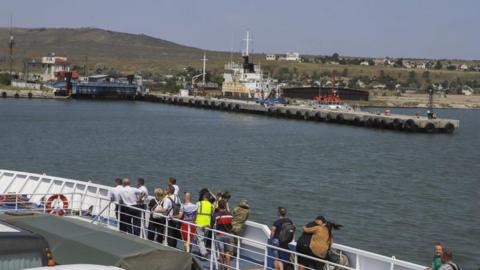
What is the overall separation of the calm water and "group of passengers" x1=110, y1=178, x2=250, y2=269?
38.0ft

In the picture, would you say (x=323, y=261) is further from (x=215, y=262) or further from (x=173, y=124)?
(x=173, y=124)

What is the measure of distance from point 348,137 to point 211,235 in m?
68.1

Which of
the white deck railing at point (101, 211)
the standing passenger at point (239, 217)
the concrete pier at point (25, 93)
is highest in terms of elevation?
the standing passenger at point (239, 217)

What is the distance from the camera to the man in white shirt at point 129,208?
14.8 meters

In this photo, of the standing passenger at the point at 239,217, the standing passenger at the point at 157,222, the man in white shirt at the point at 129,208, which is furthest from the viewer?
the man in white shirt at the point at 129,208

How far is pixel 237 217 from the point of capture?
45.1 feet

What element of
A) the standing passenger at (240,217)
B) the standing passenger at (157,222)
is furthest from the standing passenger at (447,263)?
the standing passenger at (157,222)

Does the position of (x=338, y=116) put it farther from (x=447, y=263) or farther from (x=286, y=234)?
(x=447, y=263)

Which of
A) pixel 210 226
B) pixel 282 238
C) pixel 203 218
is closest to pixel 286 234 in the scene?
pixel 282 238

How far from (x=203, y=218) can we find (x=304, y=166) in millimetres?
37771

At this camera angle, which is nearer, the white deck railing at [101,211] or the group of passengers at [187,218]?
the white deck railing at [101,211]

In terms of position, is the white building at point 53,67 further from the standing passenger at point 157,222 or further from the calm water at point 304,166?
the standing passenger at point 157,222

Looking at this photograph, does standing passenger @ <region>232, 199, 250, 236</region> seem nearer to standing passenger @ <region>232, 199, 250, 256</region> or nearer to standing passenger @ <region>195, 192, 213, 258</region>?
standing passenger @ <region>232, 199, 250, 256</region>

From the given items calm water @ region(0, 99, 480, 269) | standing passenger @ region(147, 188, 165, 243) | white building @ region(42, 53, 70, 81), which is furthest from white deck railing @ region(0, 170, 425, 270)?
white building @ region(42, 53, 70, 81)
